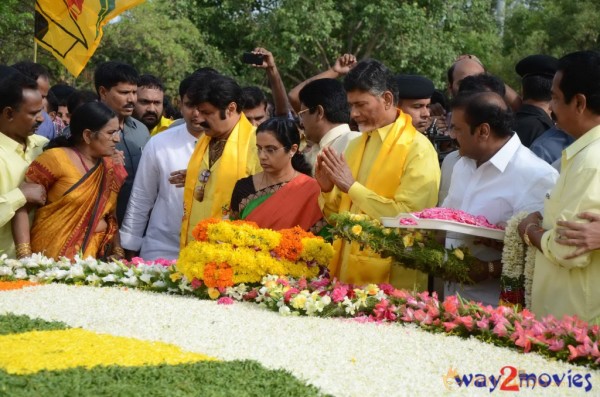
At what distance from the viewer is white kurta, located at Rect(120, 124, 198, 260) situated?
6.95m

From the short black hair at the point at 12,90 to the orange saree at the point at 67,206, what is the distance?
1.42ft

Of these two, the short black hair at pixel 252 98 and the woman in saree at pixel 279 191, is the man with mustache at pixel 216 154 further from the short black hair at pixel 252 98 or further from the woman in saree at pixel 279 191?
the short black hair at pixel 252 98

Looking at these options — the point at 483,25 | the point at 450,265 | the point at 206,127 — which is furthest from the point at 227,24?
the point at 450,265

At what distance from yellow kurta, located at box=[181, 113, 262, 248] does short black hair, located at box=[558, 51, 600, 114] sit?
8.91 ft

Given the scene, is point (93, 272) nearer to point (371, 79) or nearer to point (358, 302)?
point (358, 302)

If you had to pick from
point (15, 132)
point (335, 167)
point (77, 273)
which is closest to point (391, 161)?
point (335, 167)

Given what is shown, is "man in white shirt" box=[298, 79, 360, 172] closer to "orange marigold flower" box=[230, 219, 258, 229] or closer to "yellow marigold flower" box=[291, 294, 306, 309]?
"orange marigold flower" box=[230, 219, 258, 229]

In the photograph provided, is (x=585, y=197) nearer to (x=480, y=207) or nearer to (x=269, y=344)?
(x=480, y=207)

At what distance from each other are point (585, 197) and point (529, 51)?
3026 cm

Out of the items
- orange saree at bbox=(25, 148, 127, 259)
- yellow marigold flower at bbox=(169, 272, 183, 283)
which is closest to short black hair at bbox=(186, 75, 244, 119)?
orange saree at bbox=(25, 148, 127, 259)

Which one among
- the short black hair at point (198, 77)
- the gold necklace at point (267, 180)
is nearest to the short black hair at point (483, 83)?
the gold necklace at point (267, 180)

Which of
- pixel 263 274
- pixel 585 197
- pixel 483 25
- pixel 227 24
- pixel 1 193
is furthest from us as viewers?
pixel 483 25

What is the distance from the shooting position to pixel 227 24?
32438mm

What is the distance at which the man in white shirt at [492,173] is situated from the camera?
5012 millimetres
